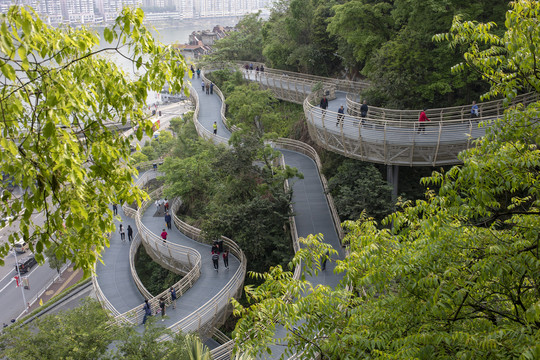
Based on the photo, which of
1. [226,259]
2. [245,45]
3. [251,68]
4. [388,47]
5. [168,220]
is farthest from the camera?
[245,45]

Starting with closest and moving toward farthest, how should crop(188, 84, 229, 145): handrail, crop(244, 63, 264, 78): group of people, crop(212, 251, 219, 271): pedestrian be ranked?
1. crop(212, 251, 219, 271): pedestrian
2. crop(188, 84, 229, 145): handrail
3. crop(244, 63, 264, 78): group of people

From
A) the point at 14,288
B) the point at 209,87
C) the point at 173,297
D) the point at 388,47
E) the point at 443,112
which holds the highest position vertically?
the point at 388,47

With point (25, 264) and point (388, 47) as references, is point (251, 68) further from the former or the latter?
point (25, 264)

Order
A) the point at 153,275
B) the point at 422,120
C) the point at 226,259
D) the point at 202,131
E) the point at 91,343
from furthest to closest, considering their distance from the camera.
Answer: the point at 202,131
the point at 153,275
the point at 226,259
the point at 422,120
the point at 91,343

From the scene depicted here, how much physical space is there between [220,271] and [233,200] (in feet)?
11.5

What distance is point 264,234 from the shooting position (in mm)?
17844

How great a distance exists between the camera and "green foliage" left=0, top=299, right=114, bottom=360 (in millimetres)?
11086

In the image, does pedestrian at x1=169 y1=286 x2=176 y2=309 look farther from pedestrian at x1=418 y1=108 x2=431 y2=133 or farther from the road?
the road

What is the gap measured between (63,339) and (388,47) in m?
17.3

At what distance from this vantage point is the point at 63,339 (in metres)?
11.2

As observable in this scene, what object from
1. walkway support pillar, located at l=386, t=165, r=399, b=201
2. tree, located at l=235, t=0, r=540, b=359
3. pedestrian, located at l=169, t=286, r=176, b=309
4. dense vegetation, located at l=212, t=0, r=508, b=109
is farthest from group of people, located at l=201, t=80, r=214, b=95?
tree, located at l=235, t=0, r=540, b=359

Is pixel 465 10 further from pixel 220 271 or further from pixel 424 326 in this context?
pixel 424 326

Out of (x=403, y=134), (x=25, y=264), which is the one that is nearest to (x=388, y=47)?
(x=403, y=134)

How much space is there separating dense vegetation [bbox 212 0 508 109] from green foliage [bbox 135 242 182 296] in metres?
13.2
